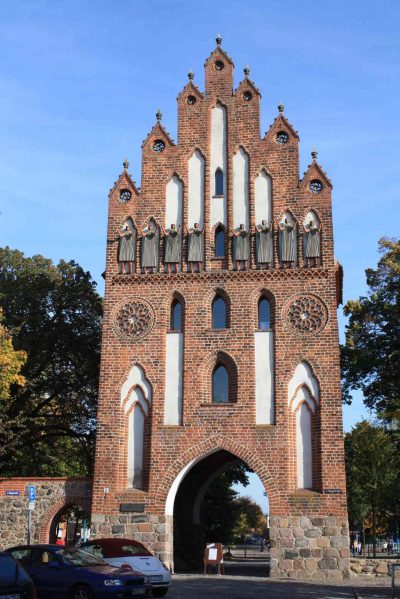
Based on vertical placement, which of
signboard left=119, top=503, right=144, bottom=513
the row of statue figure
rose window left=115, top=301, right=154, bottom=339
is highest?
the row of statue figure

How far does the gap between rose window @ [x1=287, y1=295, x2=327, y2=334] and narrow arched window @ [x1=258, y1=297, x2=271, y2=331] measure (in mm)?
732

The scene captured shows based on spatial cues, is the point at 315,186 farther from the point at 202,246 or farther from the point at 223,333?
the point at 223,333

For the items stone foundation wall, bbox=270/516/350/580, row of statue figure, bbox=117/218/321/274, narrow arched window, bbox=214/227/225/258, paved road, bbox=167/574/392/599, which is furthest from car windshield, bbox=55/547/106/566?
narrow arched window, bbox=214/227/225/258

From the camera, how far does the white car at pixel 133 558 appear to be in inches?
670

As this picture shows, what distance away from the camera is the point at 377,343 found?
2991cm

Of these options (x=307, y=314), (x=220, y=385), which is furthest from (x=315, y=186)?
(x=220, y=385)

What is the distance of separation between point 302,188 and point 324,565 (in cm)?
1245

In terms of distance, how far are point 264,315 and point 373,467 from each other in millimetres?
20116

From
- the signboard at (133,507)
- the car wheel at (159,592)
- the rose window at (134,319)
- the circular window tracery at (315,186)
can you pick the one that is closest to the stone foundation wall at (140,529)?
the signboard at (133,507)

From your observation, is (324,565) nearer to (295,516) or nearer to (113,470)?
(295,516)

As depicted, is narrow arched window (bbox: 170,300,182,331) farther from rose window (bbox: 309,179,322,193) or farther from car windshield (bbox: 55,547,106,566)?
car windshield (bbox: 55,547,106,566)

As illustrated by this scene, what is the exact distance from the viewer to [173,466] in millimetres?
A: 24016

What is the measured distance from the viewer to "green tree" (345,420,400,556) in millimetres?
41219

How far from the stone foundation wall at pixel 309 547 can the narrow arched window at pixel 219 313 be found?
6610mm
